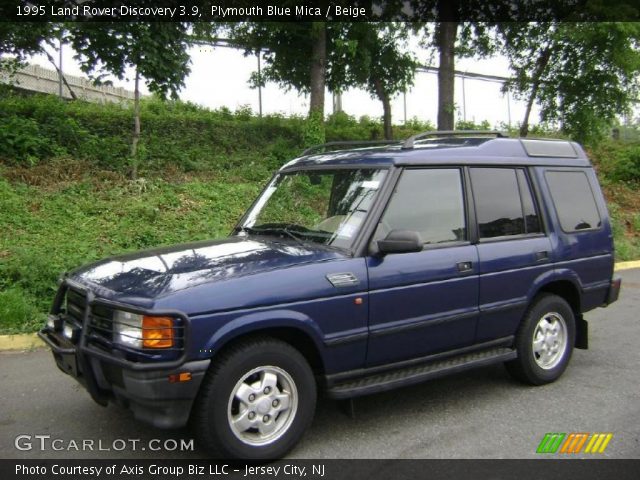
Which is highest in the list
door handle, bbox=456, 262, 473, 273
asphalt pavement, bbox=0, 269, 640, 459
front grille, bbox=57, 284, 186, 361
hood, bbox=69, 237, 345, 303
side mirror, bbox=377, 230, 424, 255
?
side mirror, bbox=377, 230, 424, 255

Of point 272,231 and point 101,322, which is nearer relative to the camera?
point 101,322

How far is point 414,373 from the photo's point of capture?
4215 mm

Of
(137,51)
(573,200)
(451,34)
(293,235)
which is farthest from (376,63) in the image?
(293,235)

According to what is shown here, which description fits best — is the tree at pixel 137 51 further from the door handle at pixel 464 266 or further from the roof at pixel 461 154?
the door handle at pixel 464 266

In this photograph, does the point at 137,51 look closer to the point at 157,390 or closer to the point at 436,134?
the point at 436,134

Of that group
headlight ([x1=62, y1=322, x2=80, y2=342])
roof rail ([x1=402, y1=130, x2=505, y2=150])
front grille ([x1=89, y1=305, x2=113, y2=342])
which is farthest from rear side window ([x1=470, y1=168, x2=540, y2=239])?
headlight ([x1=62, y1=322, x2=80, y2=342])

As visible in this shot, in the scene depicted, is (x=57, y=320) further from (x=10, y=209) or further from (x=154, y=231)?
(x=10, y=209)

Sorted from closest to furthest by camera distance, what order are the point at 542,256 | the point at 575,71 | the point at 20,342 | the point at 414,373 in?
the point at 414,373, the point at 542,256, the point at 20,342, the point at 575,71

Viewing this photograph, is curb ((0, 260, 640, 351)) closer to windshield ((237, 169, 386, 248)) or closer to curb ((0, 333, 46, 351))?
curb ((0, 333, 46, 351))

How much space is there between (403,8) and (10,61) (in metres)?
9.46

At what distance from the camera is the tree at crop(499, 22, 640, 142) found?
13.7 meters

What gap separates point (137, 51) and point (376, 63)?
22.5 feet

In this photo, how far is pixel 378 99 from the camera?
16.8 metres

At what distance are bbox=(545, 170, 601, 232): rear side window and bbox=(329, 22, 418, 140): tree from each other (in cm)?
924
